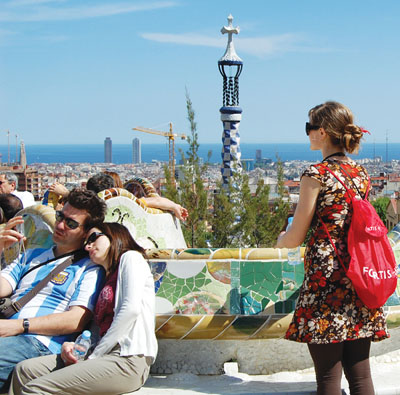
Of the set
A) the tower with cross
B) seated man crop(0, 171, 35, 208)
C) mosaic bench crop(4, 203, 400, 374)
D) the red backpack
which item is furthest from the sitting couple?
the tower with cross

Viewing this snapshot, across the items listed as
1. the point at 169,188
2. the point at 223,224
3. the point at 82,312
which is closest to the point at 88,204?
the point at 82,312

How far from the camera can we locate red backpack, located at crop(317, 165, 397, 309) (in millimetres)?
2986

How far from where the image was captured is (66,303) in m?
3.53

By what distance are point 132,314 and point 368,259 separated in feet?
3.65

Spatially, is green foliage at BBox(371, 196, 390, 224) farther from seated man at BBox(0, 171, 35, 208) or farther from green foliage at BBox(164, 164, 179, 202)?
seated man at BBox(0, 171, 35, 208)

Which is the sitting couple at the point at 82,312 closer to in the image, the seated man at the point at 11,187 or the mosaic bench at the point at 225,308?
the mosaic bench at the point at 225,308

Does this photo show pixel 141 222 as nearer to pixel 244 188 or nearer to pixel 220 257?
pixel 220 257

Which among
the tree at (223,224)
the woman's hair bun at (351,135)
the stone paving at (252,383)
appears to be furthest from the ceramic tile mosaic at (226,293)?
the tree at (223,224)

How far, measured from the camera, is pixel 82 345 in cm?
330

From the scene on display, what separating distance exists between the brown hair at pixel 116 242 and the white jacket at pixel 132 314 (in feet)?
0.27

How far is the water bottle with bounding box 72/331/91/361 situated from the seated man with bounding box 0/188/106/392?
12 centimetres

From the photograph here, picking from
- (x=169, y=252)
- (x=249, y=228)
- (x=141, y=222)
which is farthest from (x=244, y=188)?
(x=169, y=252)

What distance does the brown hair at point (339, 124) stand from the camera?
310 cm

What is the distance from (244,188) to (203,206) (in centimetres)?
208
